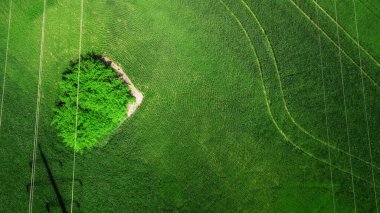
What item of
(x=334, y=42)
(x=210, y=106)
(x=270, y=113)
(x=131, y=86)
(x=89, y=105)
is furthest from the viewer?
(x=334, y=42)

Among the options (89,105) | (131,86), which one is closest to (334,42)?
(131,86)

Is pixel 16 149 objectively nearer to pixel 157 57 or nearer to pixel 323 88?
pixel 157 57

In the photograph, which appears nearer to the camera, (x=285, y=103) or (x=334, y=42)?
(x=285, y=103)

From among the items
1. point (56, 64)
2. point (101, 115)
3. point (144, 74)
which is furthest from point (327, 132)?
point (56, 64)

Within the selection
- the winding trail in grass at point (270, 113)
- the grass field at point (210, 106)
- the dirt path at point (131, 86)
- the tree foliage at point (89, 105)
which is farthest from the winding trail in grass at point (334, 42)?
the tree foliage at point (89, 105)

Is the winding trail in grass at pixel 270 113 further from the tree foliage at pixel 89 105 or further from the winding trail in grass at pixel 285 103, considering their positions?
the tree foliage at pixel 89 105

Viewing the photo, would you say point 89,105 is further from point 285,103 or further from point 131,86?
point 285,103
